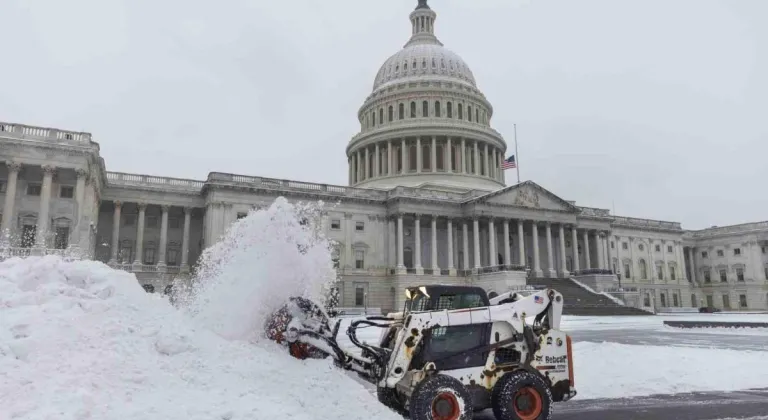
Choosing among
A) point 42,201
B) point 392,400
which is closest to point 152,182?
point 42,201

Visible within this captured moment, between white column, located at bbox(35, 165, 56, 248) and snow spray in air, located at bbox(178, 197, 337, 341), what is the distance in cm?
3388

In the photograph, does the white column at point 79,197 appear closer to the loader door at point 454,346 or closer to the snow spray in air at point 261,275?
the snow spray in air at point 261,275

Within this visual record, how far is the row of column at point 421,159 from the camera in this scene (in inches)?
2813

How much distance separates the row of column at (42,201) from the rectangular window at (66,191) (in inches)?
54.7

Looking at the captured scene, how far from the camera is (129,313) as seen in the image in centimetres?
945

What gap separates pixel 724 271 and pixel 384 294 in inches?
2404

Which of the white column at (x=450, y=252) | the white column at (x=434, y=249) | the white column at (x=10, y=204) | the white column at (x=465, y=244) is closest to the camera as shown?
the white column at (x=10, y=204)

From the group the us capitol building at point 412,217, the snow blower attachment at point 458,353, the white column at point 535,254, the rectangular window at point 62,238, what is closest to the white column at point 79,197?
the us capitol building at point 412,217

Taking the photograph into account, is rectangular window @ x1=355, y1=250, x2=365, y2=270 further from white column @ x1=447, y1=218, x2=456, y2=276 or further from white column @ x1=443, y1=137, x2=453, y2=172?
white column @ x1=443, y1=137, x2=453, y2=172

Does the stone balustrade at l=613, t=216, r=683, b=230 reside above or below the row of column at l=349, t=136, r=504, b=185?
below

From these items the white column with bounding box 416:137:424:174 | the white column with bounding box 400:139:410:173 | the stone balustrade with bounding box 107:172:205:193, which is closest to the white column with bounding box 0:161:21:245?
the stone balustrade with bounding box 107:172:205:193

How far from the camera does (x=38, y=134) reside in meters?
40.0

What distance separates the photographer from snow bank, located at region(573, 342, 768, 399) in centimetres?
1333

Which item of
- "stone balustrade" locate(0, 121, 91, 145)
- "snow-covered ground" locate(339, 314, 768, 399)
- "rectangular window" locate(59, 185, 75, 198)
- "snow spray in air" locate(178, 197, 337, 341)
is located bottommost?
"snow-covered ground" locate(339, 314, 768, 399)
